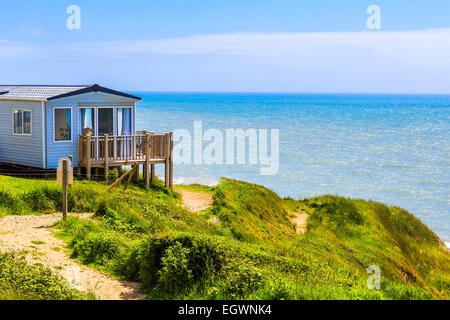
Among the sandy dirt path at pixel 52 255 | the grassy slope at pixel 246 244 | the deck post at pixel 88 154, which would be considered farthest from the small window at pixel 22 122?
the sandy dirt path at pixel 52 255

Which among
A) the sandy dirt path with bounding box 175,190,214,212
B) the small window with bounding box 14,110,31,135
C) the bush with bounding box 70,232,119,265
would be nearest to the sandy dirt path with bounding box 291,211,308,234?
the sandy dirt path with bounding box 175,190,214,212

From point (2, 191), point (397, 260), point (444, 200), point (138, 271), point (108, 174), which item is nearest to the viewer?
point (138, 271)

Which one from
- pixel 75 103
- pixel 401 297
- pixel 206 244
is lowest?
pixel 401 297

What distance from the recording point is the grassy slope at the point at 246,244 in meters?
9.55

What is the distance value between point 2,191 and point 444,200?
29.4 metres

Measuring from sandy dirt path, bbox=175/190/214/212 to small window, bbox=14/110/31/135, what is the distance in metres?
6.89

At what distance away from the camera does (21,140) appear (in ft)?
76.8

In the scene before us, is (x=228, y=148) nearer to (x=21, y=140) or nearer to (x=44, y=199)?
(x=21, y=140)

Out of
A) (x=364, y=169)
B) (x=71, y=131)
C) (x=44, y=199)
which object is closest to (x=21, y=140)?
(x=71, y=131)

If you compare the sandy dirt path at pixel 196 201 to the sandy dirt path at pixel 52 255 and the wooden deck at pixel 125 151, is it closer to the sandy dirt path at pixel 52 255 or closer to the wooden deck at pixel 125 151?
the wooden deck at pixel 125 151
